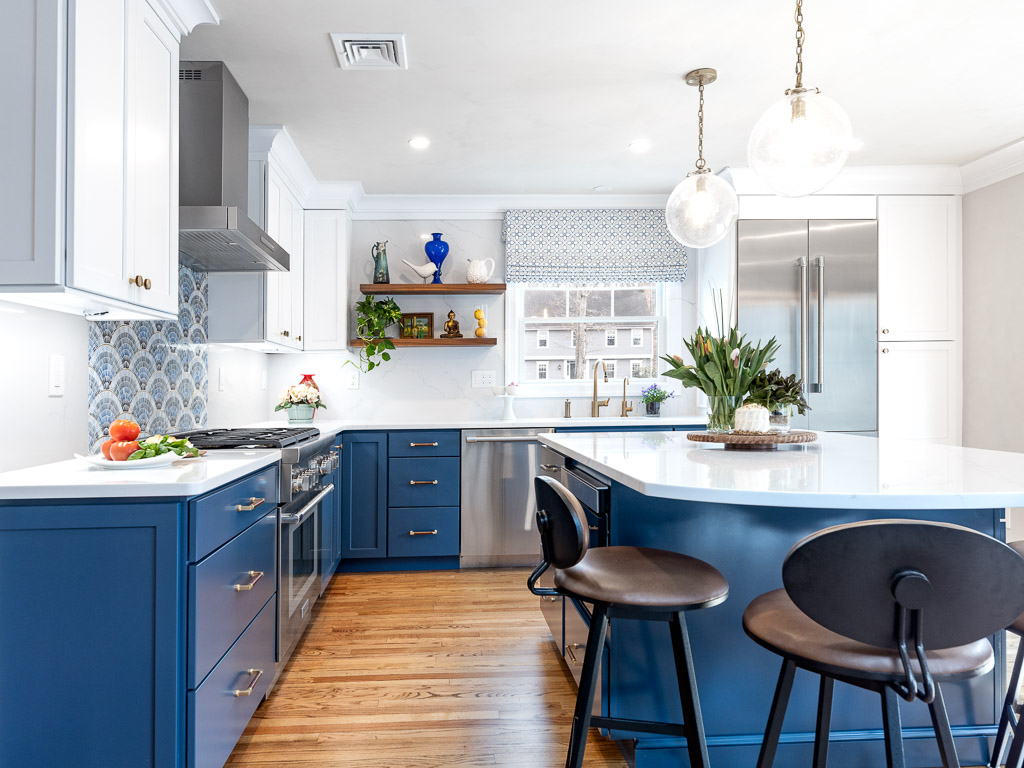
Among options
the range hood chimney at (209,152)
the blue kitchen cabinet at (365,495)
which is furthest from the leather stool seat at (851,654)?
the blue kitchen cabinet at (365,495)

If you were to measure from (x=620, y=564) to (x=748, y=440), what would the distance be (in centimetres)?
75

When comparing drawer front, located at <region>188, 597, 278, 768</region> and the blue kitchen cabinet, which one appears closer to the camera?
drawer front, located at <region>188, 597, 278, 768</region>

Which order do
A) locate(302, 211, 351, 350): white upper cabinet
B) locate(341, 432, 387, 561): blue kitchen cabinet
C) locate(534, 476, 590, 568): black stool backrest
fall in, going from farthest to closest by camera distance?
locate(302, 211, 351, 350): white upper cabinet, locate(341, 432, 387, 561): blue kitchen cabinet, locate(534, 476, 590, 568): black stool backrest

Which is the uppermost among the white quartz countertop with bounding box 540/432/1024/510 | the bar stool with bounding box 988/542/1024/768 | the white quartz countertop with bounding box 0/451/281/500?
the white quartz countertop with bounding box 540/432/1024/510

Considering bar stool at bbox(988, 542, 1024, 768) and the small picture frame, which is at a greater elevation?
the small picture frame

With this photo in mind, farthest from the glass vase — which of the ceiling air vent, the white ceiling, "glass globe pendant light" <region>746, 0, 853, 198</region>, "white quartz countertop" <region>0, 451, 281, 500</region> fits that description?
the ceiling air vent

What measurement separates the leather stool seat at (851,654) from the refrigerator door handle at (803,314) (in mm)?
3106

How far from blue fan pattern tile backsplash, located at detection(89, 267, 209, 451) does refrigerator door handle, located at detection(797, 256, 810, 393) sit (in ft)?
11.3

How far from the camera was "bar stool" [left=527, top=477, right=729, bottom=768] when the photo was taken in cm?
139

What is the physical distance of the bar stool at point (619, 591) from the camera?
1.39 meters

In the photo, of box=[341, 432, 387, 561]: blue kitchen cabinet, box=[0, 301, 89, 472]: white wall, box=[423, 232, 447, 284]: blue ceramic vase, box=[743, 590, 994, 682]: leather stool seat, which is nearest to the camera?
box=[743, 590, 994, 682]: leather stool seat

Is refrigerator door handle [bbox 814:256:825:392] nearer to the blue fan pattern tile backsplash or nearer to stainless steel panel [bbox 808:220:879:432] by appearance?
stainless steel panel [bbox 808:220:879:432]

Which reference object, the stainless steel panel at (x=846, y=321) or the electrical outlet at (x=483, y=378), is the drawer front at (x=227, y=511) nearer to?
the electrical outlet at (x=483, y=378)

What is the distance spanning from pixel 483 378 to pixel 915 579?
380cm
